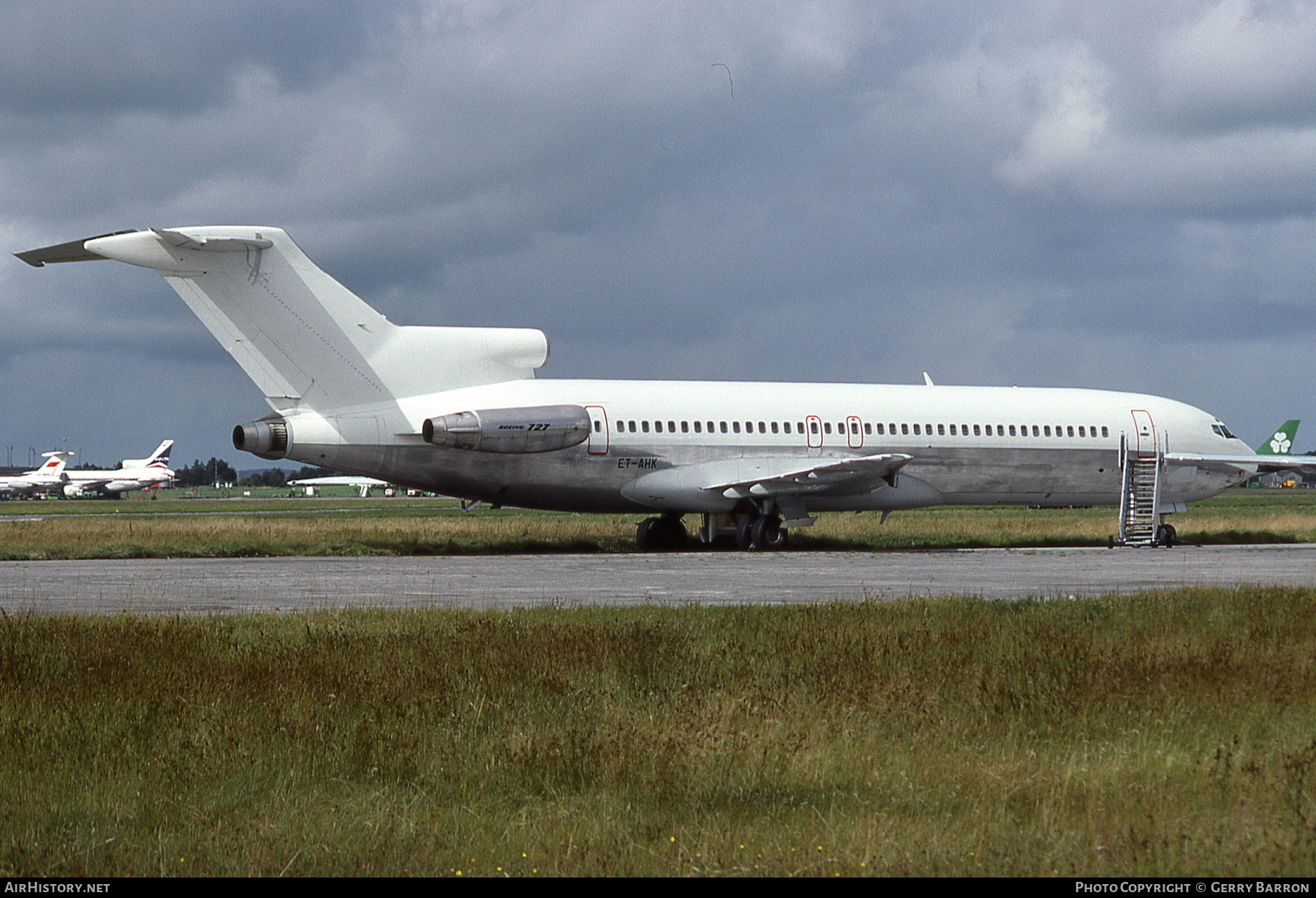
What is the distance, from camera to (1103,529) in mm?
41031

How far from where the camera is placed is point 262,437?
2772 centimetres

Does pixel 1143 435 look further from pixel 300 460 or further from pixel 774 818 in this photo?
pixel 774 818

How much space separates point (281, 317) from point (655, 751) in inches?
855

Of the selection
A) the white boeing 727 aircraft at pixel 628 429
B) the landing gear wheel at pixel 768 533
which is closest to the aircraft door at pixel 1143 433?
the white boeing 727 aircraft at pixel 628 429

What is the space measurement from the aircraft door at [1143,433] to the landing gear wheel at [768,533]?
422 inches

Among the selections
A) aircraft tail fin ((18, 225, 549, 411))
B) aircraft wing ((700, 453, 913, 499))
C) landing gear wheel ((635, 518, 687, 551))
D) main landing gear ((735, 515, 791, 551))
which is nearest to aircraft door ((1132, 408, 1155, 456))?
aircraft wing ((700, 453, 913, 499))

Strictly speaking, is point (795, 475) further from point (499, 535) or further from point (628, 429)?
point (499, 535)

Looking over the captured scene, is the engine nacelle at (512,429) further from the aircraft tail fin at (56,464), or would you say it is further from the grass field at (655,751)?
→ the aircraft tail fin at (56,464)

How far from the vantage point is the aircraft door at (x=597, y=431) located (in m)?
30.0

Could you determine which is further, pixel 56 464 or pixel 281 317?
pixel 56 464

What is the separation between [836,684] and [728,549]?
22.7 metres

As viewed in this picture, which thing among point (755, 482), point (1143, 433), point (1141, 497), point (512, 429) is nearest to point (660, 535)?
point (755, 482)

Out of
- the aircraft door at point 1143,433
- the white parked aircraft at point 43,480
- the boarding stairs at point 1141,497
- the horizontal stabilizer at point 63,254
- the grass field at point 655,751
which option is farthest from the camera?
the white parked aircraft at point 43,480

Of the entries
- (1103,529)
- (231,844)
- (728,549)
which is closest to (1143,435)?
(1103,529)
